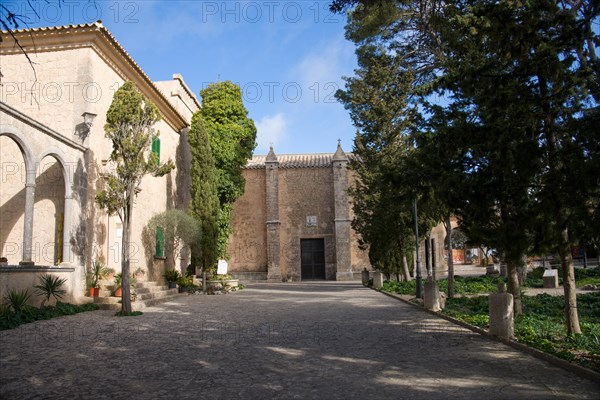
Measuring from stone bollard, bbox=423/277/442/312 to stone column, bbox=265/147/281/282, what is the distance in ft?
71.0

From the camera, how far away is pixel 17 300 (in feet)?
33.2

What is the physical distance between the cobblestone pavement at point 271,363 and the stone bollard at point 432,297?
1.50m

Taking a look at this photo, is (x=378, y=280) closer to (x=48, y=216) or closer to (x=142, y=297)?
(x=142, y=297)

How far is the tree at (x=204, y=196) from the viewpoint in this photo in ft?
69.9

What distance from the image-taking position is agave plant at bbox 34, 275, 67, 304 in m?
11.2

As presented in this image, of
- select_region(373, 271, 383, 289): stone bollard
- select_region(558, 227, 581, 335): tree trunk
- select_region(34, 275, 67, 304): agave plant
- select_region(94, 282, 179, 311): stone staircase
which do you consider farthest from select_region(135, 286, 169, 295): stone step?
select_region(558, 227, 581, 335): tree trunk

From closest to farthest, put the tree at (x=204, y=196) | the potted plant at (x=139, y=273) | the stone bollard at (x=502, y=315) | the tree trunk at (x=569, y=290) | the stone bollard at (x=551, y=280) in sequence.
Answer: the tree trunk at (x=569, y=290) → the stone bollard at (x=502, y=315) → the potted plant at (x=139, y=273) → the stone bollard at (x=551, y=280) → the tree at (x=204, y=196)

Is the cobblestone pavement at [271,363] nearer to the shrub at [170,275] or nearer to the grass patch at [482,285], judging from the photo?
Answer: the grass patch at [482,285]

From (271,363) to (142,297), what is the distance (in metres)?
9.61

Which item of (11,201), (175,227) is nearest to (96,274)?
(11,201)

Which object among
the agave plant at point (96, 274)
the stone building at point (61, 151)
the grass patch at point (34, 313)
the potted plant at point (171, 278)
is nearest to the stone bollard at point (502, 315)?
the grass patch at point (34, 313)

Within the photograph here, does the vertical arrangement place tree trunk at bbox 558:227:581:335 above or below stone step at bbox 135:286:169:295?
above

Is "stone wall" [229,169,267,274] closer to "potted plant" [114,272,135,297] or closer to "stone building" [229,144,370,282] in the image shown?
"stone building" [229,144,370,282]

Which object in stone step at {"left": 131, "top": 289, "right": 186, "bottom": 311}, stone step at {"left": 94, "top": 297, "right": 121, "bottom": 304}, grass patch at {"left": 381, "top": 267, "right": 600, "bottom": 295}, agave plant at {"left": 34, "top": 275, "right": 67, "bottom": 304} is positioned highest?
agave plant at {"left": 34, "top": 275, "right": 67, "bottom": 304}
